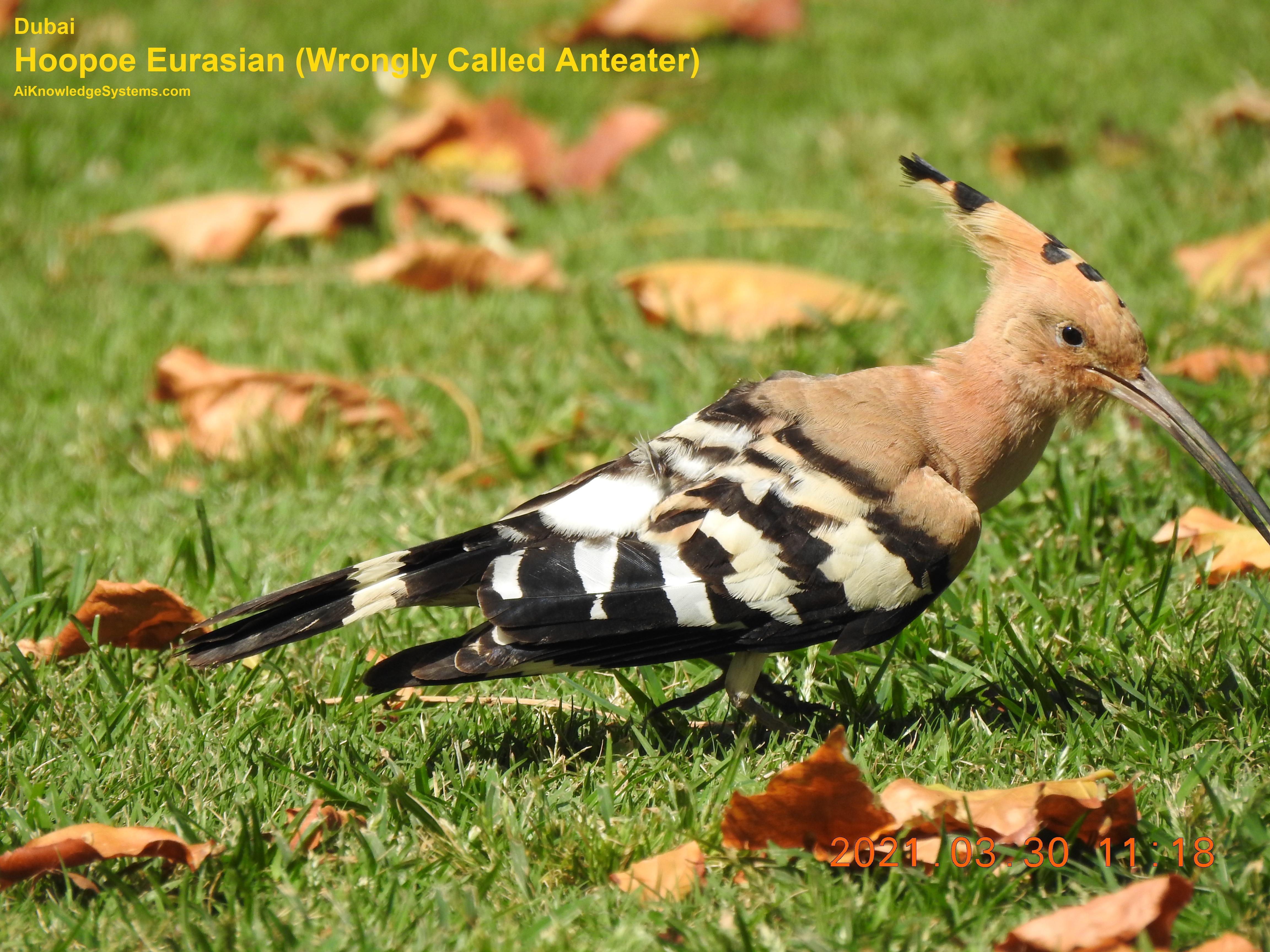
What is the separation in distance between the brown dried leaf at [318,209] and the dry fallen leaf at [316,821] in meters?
3.15

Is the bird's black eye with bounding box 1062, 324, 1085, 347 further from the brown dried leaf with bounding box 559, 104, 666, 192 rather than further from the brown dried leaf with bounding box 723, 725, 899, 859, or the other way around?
Result: the brown dried leaf with bounding box 559, 104, 666, 192

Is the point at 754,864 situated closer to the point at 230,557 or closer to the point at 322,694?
the point at 322,694

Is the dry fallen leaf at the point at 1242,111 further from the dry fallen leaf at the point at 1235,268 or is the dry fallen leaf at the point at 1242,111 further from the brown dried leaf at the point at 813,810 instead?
the brown dried leaf at the point at 813,810

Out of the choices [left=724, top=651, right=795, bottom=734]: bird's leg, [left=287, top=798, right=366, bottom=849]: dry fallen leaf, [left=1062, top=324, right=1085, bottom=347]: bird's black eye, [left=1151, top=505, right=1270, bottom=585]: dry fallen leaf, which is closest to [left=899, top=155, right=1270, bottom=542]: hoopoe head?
[left=1062, top=324, right=1085, bottom=347]: bird's black eye

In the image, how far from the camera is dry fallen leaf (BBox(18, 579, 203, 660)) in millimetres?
2598

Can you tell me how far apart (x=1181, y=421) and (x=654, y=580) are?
105 cm

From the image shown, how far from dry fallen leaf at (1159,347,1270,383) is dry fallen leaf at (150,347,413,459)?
6.57 ft

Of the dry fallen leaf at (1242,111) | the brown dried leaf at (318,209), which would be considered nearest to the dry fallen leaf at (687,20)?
the brown dried leaf at (318,209)

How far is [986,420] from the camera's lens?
2.55m

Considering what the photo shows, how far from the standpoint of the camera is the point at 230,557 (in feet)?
10.4

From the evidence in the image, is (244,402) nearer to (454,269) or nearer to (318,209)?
(454,269)

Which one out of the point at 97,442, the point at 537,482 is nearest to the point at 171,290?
the point at 97,442

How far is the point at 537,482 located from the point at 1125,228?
242 cm
